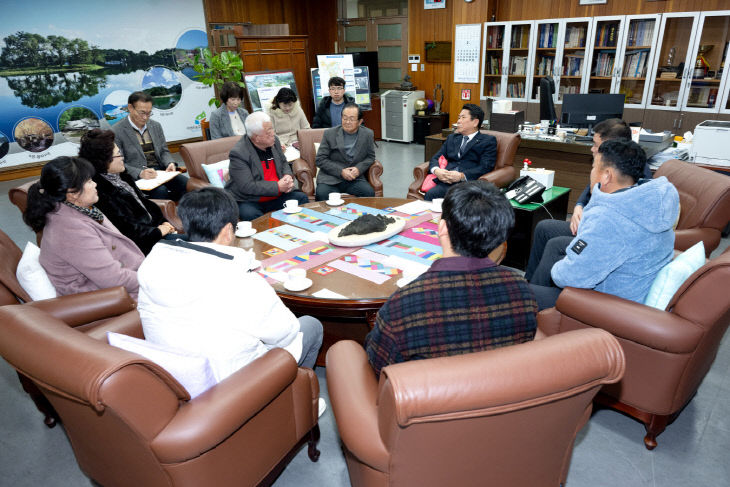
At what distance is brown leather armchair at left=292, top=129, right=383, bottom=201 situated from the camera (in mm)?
4207

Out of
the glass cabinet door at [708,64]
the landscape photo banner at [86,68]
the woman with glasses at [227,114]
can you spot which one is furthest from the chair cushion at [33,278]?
the glass cabinet door at [708,64]

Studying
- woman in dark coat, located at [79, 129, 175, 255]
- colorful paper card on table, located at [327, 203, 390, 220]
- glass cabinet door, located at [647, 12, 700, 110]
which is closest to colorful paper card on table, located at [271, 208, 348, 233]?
colorful paper card on table, located at [327, 203, 390, 220]

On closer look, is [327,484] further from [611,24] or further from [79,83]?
[79,83]

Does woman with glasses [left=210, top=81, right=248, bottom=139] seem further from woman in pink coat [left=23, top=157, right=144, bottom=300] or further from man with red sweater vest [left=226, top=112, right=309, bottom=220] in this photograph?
woman in pink coat [left=23, top=157, right=144, bottom=300]

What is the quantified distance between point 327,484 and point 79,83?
6.94 metres

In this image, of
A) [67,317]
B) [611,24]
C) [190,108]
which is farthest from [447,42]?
[67,317]

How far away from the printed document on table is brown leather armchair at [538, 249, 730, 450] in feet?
9.95

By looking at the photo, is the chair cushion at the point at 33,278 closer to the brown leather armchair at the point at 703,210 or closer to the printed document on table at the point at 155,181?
the printed document on table at the point at 155,181

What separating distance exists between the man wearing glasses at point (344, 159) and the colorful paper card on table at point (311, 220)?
941 millimetres

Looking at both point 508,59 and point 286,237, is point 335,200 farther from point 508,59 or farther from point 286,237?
point 508,59

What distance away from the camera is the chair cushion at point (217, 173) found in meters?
3.89

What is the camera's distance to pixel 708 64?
18.3 feet

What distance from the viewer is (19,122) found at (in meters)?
6.19

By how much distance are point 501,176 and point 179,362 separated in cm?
320
